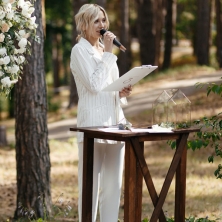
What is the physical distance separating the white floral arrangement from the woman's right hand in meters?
0.57

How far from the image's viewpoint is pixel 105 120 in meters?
5.12

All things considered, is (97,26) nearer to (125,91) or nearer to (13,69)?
(125,91)

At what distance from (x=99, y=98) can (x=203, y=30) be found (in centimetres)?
1819

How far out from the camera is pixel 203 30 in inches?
896

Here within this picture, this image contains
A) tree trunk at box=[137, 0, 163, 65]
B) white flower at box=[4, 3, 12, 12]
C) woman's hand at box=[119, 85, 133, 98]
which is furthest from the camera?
tree trunk at box=[137, 0, 163, 65]

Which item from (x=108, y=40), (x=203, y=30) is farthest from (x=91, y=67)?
(x=203, y=30)

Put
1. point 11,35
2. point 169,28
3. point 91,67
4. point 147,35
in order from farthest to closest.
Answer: point 169,28 < point 147,35 < point 91,67 < point 11,35

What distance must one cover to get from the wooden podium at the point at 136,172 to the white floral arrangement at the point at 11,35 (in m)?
0.63

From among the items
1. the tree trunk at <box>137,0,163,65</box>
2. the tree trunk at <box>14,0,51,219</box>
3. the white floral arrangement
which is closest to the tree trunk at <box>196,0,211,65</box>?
the tree trunk at <box>137,0,163,65</box>

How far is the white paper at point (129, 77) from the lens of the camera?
4.64 meters

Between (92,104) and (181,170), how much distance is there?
894 millimetres

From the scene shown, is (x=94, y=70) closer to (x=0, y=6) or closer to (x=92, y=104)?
(x=92, y=104)

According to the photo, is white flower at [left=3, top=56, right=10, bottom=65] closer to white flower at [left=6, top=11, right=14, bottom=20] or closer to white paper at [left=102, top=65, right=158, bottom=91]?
white flower at [left=6, top=11, right=14, bottom=20]

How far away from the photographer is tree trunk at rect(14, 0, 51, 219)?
695 centimetres
